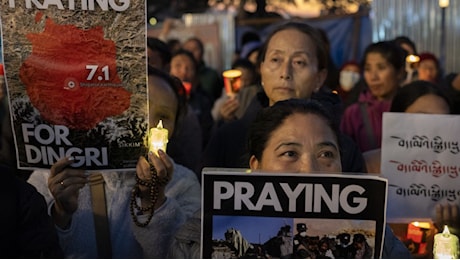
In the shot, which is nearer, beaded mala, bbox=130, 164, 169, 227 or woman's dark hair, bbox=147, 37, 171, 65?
beaded mala, bbox=130, 164, 169, 227

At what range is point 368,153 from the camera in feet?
13.3

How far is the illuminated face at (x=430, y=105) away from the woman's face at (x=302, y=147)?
1.05 m

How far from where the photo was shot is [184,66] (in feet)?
23.0

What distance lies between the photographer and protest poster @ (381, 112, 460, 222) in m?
2.96

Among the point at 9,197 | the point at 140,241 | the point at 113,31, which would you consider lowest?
the point at 140,241

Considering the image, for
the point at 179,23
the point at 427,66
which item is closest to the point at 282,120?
the point at 427,66

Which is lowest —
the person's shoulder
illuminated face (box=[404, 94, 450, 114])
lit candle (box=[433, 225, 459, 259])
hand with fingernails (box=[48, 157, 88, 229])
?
lit candle (box=[433, 225, 459, 259])

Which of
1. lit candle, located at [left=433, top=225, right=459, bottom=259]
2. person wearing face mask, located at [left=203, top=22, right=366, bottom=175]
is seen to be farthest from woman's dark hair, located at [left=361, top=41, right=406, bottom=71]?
lit candle, located at [left=433, top=225, right=459, bottom=259]

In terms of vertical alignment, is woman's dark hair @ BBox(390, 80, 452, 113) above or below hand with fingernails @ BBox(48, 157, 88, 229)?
above

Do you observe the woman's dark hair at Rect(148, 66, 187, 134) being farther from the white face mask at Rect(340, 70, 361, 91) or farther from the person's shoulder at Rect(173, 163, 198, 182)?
the white face mask at Rect(340, 70, 361, 91)

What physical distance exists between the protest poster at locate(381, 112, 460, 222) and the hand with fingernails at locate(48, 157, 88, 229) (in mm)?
1118

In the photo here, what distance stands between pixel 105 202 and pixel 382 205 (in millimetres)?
984

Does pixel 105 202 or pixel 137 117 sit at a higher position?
pixel 137 117

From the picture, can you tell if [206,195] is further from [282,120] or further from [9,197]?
[9,197]
